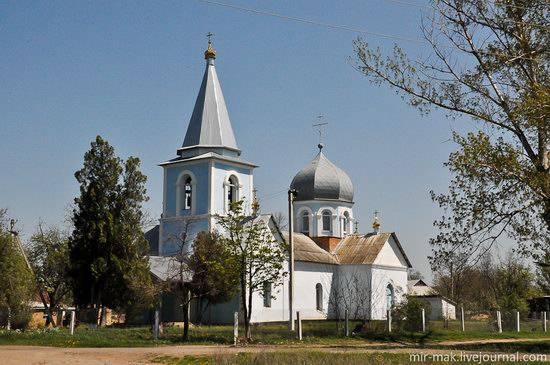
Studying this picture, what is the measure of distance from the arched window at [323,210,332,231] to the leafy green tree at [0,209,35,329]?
23.5 m

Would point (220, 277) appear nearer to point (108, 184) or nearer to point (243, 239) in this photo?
point (243, 239)

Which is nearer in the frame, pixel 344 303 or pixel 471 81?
pixel 471 81

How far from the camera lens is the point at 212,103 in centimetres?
4091

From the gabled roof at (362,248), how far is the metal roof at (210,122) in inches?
431

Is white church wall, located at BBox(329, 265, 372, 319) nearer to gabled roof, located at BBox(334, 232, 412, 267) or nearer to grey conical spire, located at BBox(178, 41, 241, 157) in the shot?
gabled roof, located at BBox(334, 232, 412, 267)

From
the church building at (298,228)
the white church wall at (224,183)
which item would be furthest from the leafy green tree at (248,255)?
the white church wall at (224,183)

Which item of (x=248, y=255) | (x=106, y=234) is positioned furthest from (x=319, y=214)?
(x=248, y=255)

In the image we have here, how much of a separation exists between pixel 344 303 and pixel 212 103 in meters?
14.7

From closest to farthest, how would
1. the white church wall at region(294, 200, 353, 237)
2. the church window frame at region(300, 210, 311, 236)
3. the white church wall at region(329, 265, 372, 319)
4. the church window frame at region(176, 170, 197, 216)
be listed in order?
Result: the church window frame at region(176, 170, 197, 216) → the white church wall at region(329, 265, 372, 319) → the white church wall at region(294, 200, 353, 237) → the church window frame at region(300, 210, 311, 236)

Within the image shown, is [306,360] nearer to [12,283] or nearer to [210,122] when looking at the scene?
[12,283]

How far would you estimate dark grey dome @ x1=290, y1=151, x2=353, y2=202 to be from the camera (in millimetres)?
49344

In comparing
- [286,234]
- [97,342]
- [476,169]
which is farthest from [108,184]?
[476,169]

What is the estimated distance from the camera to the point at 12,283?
2778 cm

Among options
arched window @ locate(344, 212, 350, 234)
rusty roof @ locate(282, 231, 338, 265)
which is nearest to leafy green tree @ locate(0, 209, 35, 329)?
rusty roof @ locate(282, 231, 338, 265)
